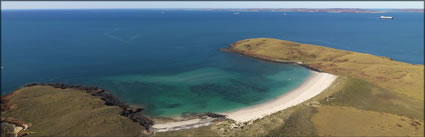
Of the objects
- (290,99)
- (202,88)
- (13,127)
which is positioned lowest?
(13,127)

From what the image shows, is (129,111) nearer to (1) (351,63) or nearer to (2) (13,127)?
(2) (13,127)

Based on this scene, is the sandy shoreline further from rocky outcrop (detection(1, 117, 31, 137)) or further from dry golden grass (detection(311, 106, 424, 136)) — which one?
rocky outcrop (detection(1, 117, 31, 137))

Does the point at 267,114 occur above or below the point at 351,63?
below

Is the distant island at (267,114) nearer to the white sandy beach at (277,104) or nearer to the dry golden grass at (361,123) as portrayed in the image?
the dry golden grass at (361,123)

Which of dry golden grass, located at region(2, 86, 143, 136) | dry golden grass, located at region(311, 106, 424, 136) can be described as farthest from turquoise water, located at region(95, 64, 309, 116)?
dry golden grass, located at region(311, 106, 424, 136)

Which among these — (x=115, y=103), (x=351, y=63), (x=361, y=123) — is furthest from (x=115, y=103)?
(x=351, y=63)

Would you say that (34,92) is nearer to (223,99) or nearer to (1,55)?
(223,99)

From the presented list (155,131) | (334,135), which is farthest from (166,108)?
(334,135)
